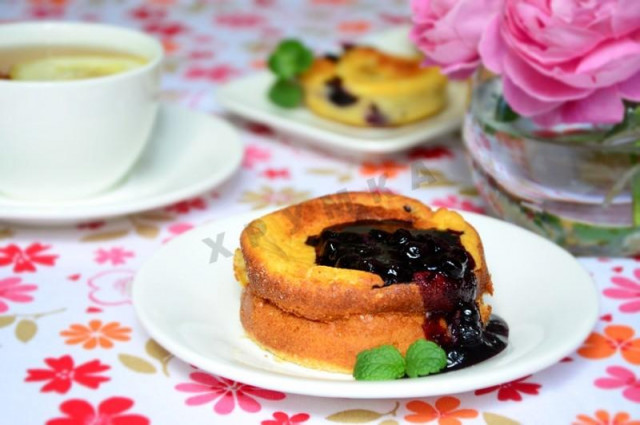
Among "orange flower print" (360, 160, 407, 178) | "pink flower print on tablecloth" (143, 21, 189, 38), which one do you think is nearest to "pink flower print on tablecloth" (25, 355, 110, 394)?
"orange flower print" (360, 160, 407, 178)

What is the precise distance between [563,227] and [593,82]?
0.87 ft

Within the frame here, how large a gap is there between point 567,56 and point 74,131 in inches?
33.4

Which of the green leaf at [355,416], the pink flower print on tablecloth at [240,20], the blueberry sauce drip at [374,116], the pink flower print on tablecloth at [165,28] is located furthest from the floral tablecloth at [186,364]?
the pink flower print on tablecloth at [240,20]

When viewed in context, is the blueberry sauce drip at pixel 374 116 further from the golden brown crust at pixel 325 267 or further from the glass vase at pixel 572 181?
the golden brown crust at pixel 325 267

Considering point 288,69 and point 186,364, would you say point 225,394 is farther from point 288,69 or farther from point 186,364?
point 288,69

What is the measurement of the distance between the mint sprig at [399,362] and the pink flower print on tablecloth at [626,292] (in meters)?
0.42

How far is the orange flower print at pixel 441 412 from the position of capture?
1.10m

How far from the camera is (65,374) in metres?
1.19

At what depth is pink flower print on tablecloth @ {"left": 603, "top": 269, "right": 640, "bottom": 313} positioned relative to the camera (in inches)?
54.6

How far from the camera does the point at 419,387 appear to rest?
1.02 meters

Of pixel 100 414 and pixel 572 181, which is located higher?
pixel 572 181

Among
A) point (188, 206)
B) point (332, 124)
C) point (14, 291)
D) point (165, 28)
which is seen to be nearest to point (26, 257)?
point (14, 291)

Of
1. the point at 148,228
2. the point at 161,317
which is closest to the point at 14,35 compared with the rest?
the point at 148,228

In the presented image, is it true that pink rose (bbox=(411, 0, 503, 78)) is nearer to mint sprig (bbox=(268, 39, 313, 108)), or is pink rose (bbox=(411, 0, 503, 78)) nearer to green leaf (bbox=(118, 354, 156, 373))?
mint sprig (bbox=(268, 39, 313, 108))
